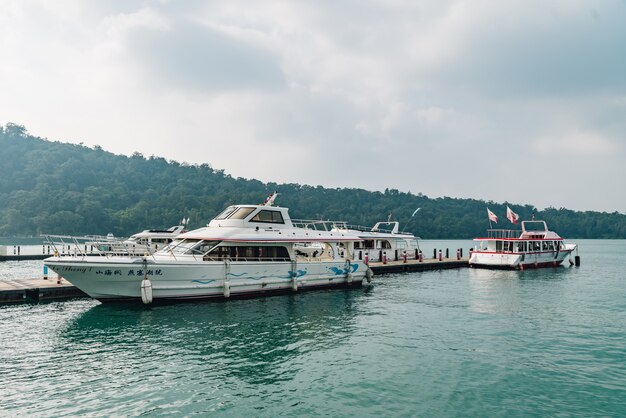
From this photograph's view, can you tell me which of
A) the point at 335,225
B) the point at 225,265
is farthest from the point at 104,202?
the point at 225,265

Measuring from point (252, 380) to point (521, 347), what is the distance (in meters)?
10.5

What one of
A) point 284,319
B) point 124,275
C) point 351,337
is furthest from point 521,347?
point 124,275

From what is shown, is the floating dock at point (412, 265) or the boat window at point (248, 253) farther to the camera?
the floating dock at point (412, 265)

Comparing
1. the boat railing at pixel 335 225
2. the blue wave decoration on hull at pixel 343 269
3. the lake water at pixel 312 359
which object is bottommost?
the lake water at pixel 312 359

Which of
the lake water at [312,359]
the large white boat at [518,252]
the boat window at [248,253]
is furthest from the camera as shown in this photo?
the large white boat at [518,252]

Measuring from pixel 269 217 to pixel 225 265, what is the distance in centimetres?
489

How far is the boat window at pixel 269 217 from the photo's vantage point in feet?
87.7

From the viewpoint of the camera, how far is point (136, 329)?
17.9 m

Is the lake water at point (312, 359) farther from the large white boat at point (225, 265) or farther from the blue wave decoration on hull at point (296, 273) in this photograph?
the blue wave decoration on hull at point (296, 273)

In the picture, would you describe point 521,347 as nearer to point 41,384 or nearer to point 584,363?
point 584,363

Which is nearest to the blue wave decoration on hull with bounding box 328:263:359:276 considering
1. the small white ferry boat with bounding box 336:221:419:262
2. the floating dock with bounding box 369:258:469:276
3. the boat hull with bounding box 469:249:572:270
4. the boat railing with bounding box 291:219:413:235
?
the boat railing with bounding box 291:219:413:235

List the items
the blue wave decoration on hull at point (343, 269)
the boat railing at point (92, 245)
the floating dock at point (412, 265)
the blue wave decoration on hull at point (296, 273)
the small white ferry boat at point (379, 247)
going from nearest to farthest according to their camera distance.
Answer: the boat railing at point (92, 245) → the blue wave decoration on hull at point (296, 273) → the blue wave decoration on hull at point (343, 269) → the floating dock at point (412, 265) → the small white ferry boat at point (379, 247)

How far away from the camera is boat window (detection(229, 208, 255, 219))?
1040 inches

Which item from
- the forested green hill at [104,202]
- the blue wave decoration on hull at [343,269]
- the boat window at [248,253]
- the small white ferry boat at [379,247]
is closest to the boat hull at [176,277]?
the boat window at [248,253]
